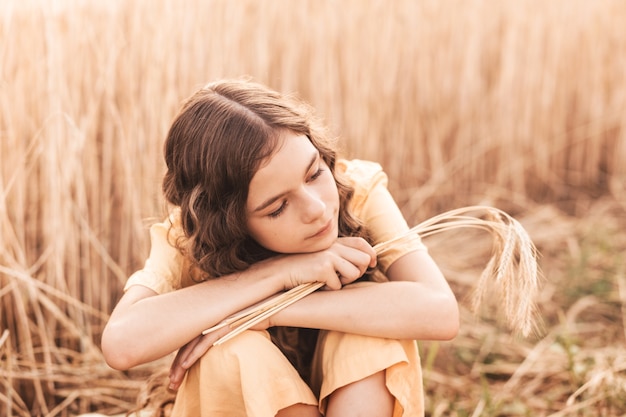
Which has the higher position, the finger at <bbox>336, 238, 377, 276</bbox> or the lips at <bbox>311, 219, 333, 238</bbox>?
the lips at <bbox>311, 219, 333, 238</bbox>

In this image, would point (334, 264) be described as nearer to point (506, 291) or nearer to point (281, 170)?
point (281, 170)

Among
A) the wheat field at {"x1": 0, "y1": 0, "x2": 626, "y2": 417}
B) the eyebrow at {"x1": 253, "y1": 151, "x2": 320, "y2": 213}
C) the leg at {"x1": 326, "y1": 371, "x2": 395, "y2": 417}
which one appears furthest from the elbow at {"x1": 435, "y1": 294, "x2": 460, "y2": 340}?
the wheat field at {"x1": 0, "y1": 0, "x2": 626, "y2": 417}

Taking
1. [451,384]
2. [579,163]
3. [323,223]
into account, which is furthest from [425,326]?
[579,163]

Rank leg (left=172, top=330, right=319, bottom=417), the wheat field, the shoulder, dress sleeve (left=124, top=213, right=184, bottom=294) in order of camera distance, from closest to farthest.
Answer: leg (left=172, top=330, right=319, bottom=417) < dress sleeve (left=124, top=213, right=184, bottom=294) < the shoulder < the wheat field

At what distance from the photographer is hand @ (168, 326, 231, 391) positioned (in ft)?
4.28

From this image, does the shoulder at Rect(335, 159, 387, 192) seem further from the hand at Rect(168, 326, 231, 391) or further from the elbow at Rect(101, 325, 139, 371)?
the elbow at Rect(101, 325, 139, 371)

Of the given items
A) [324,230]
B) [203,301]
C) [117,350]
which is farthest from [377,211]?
[117,350]

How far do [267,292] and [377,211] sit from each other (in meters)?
0.31

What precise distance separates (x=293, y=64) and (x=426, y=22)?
24.9 inches

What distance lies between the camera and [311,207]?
1.28 metres

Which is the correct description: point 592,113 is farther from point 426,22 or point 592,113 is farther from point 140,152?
point 140,152

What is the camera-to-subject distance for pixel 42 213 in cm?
200

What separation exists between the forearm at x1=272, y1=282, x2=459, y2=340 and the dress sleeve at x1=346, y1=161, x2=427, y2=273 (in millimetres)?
132

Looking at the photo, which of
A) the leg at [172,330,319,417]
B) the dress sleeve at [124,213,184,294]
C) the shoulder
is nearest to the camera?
the leg at [172,330,319,417]
